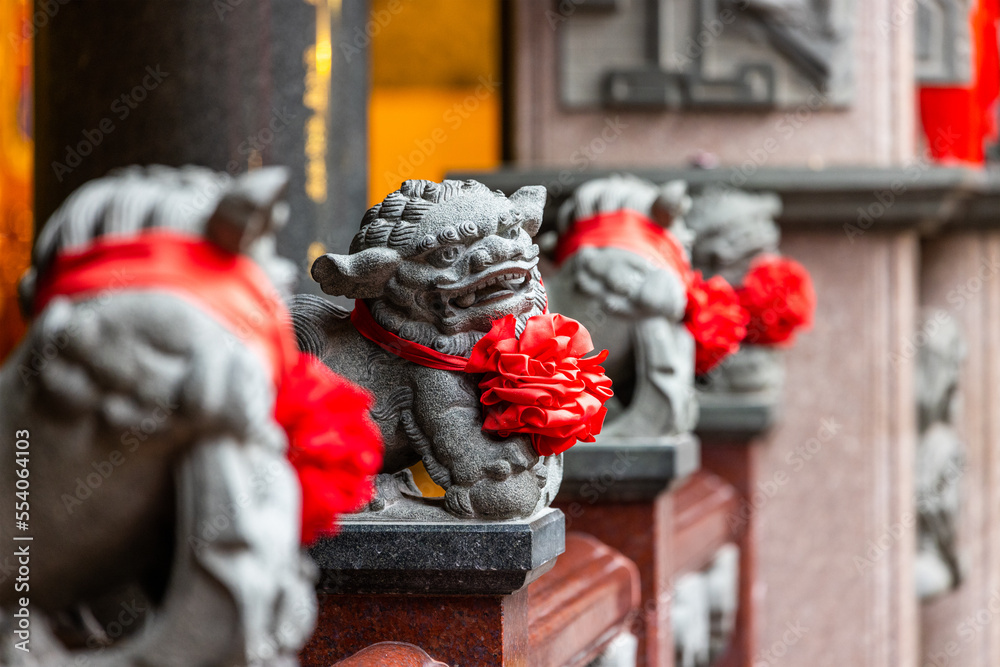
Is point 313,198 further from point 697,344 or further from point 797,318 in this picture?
point 797,318

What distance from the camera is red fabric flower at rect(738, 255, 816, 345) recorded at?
3469 millimetres

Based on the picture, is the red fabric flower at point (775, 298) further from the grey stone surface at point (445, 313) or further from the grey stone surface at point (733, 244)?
the grey stone surface at point (445, 313)

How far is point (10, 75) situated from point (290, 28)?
2.37 meters

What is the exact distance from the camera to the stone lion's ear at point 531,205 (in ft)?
5.88

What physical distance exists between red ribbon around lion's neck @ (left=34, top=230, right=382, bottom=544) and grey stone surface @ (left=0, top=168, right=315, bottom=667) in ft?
0.04

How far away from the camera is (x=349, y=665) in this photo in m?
1.71

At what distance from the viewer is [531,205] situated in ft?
5.94

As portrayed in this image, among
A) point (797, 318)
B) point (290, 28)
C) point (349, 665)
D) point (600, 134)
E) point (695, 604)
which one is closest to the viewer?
point (349, 665)

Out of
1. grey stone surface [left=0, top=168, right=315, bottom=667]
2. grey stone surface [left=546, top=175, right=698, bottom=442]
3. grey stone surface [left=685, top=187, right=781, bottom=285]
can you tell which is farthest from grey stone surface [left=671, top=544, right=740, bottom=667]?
grey stone surface [left=0, top=168, right=315, bottom=667]

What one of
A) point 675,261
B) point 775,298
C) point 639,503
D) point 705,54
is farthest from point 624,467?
point 705,54

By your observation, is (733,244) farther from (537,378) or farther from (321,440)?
(321,440)

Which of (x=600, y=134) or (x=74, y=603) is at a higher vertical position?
(x=600, y=134)

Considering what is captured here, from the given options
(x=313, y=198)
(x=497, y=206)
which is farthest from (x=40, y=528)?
(x=313, y=198)

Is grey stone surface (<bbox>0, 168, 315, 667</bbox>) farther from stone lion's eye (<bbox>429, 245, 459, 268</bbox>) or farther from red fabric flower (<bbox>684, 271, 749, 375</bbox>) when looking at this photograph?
red fabric flower (<bbox>684, 271, 749, 375</bbox>)
